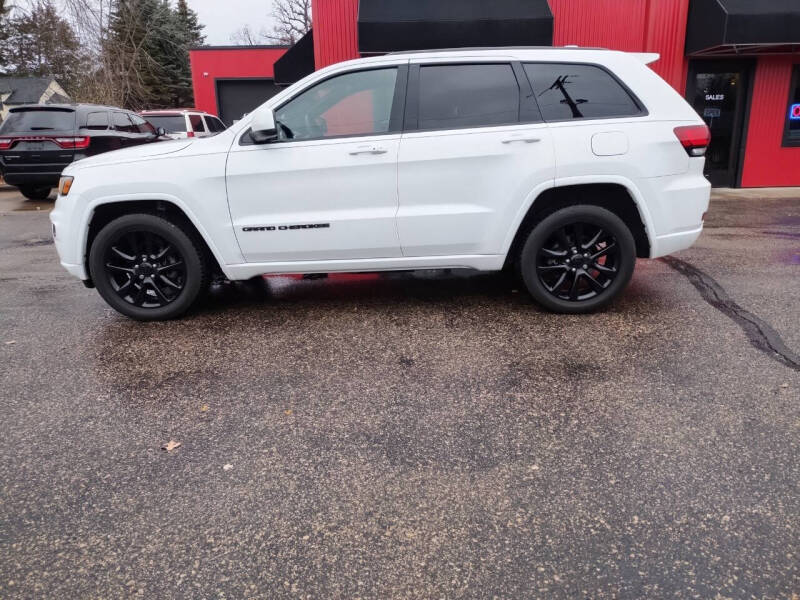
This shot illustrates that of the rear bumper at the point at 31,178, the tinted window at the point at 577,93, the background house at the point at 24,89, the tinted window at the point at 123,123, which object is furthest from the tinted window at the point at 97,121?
the background house at the point at 24,89

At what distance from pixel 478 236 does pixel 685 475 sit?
93.7 inches

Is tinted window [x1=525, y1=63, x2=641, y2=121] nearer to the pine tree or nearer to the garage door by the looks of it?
the garage door

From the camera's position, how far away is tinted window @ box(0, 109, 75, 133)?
11617mm

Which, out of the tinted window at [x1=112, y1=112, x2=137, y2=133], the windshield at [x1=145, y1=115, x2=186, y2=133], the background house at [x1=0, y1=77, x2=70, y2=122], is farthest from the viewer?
the background house at [x1=0, y1=77, x2=70, y2=122]

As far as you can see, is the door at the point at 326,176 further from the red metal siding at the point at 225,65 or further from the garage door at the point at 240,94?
the garage door at the point at 240,94

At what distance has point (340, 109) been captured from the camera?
4.54 m

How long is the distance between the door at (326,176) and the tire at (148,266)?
459 millimetres

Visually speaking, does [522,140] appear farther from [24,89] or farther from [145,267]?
[24,89]

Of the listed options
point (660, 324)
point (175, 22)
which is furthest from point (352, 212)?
point (175, 22)

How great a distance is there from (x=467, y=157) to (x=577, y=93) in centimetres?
102

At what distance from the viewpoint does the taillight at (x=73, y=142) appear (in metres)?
11.6

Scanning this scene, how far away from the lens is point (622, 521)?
236 cm

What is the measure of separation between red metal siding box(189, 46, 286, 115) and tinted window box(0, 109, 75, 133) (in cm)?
1241

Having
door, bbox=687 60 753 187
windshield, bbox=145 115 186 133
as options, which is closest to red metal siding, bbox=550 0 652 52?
door, bbox=687 60 753 187
